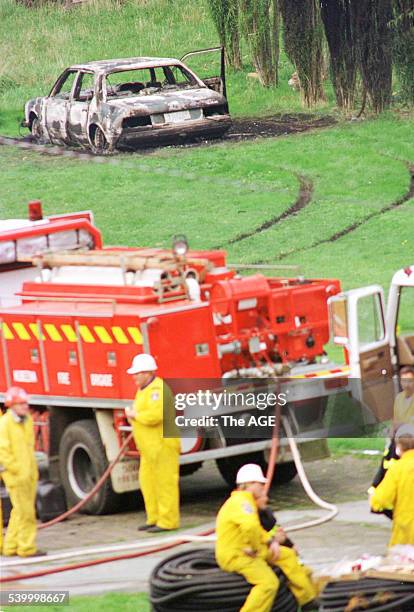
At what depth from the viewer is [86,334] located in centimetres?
1334

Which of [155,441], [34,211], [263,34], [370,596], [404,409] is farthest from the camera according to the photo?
[263,34]

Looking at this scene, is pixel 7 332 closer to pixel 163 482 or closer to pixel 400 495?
pixel 163 482

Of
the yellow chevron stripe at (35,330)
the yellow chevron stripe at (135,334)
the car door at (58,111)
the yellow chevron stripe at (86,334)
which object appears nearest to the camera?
the yellow chevron stripe at (135,334)

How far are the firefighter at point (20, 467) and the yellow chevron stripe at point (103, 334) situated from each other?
1153mm

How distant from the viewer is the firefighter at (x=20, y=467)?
1216 cm

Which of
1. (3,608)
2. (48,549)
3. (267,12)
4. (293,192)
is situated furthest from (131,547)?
(267,12)

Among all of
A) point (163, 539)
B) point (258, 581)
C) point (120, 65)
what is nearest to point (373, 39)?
point (120, 65)

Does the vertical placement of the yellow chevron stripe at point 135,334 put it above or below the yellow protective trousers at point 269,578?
above

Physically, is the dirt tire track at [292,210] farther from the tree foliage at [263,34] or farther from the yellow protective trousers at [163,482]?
the yellow protective trousers at [163,482]

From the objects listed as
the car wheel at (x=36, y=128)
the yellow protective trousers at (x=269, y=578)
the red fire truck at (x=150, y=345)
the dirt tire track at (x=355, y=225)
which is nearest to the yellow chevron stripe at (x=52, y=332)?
the red fire truck at (x=150, y=345)

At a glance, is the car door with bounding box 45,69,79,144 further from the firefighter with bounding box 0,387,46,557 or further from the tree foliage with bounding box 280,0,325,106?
the firefighter with bounding box 0,387,46,557

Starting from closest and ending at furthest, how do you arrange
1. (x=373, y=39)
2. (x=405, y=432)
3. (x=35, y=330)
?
(x=405, y=432), (x=35, y=330), (x=373, y=39)

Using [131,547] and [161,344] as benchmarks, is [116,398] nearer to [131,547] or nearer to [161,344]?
[161,344]

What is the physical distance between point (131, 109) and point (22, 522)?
14939 millimetres
